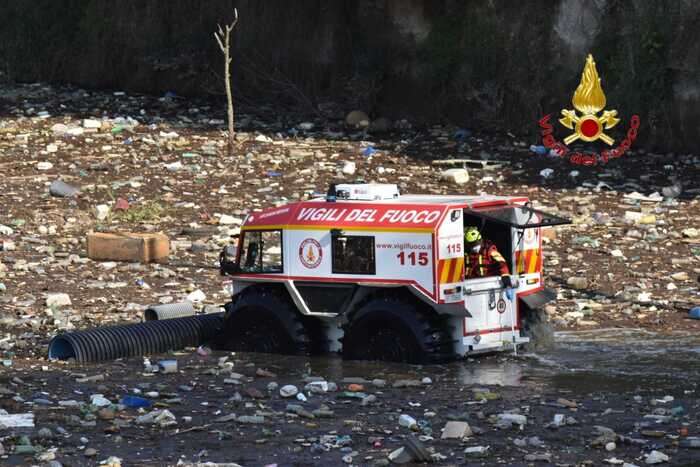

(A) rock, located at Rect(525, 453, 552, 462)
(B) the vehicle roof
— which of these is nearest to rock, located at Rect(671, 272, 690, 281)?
(B) the vehicle roof

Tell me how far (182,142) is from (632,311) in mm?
10594

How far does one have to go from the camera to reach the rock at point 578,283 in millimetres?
16394

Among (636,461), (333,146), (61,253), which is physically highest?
(333,146)

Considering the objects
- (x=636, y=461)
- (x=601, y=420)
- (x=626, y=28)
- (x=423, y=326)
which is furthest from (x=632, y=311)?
(x=626, y=28)

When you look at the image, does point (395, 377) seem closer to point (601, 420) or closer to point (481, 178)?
point (601, 420)

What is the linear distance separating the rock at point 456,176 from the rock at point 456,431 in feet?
37.0

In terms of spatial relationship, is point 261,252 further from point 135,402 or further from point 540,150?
point 540,150

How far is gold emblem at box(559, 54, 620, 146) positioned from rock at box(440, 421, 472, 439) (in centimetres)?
1210

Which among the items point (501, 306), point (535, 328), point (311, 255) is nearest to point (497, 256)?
point (501, 306)

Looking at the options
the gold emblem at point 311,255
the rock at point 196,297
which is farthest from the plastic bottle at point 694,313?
the rock at point 196,297

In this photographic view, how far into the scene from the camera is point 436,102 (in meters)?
25.2

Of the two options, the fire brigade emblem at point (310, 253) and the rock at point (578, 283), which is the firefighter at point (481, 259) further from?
the rock at point (578, 283)

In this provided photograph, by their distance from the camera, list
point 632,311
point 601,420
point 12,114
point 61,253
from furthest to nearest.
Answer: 1. point 12,114
2. point 61,253
3. point 632,311
4. point 601,420

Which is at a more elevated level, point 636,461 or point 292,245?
point 292,245
